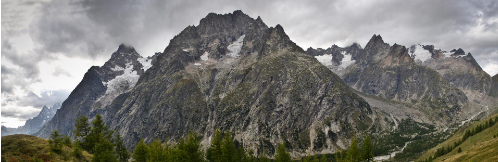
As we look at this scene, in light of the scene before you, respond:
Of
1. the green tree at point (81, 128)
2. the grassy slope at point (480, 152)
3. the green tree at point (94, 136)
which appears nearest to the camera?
the grassy slope at point (480, 152)

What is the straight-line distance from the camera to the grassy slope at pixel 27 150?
116ft

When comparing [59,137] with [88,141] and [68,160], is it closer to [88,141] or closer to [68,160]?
[68,160]

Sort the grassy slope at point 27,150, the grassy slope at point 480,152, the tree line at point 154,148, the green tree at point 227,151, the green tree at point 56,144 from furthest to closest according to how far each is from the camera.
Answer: the green tree at point 227,151
the grassy slope at point 480,152
the tree line at point 154,148
the green tree at point 56,144
the grassy slope at point 27,150

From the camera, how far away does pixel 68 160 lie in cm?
4234

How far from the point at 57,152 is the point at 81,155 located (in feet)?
15.8

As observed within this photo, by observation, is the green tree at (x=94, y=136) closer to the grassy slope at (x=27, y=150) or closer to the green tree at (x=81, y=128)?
the green tree at (x=81, y=128)

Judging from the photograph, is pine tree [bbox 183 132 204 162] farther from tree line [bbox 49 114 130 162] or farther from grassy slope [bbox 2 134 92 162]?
grassy slope [bbox 2 134 92 162]

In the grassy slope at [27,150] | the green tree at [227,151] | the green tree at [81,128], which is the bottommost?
the green tree at [227,151]

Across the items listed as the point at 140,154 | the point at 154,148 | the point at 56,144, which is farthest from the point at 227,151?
the point at 56,144

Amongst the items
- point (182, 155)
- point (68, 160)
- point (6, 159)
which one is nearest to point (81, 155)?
point (68, 160)

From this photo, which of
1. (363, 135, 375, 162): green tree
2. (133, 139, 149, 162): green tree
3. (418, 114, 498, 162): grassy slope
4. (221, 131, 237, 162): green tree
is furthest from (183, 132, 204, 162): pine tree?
(418, 114, 498, 162): grassy slope

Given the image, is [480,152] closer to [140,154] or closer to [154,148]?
[154,148]

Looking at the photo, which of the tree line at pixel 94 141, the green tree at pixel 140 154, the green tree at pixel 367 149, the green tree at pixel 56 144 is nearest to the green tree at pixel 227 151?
the tree line at pixel 94 141

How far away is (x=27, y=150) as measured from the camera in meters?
37.9
